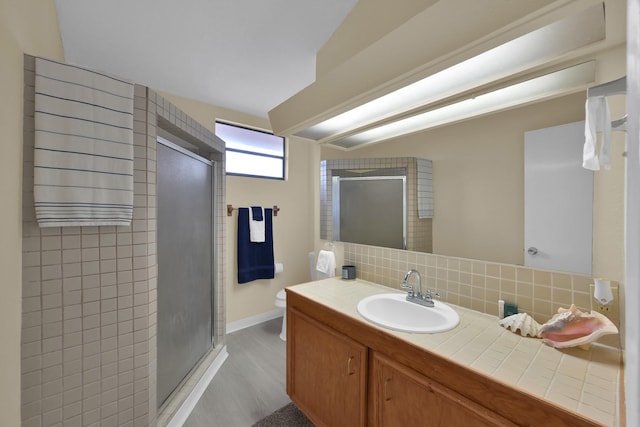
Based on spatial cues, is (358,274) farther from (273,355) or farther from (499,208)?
(273,355)

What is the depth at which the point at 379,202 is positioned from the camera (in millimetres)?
1829

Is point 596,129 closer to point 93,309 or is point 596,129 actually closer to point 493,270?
point 493,270

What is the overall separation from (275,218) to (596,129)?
272 cm

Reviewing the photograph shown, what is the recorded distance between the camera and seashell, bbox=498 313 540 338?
104 centimetres

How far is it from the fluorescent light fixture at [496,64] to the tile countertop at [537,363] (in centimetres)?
115

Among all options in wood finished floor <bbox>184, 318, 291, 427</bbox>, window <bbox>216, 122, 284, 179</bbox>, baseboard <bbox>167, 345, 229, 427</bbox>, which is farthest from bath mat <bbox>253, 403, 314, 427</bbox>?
window <bbox>216, 122, 284, 179</bbox>

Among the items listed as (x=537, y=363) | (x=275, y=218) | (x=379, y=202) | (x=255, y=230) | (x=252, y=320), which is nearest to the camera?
(x=537, y=363)

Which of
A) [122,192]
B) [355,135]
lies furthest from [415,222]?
[122,192]

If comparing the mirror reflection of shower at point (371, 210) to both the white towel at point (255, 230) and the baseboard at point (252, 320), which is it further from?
the baseboard at point (252, 320)

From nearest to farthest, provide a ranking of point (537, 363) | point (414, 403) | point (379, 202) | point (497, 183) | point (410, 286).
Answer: point (537, 363) → point (414, 403) → point (497, 183) → point (410, 286) → point (379, 202)

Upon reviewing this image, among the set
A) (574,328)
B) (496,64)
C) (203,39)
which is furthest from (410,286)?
(203,39)

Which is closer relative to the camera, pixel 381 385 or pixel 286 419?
pixel 381 385

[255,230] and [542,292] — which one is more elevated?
[255,230]

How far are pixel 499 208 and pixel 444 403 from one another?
3.02 feet
